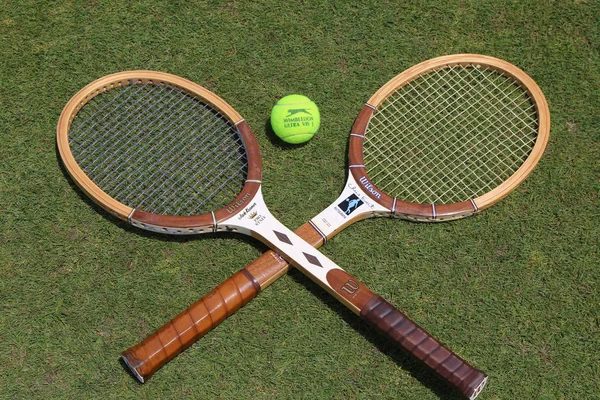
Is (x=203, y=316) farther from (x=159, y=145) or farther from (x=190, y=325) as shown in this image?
(x=159, y=145)

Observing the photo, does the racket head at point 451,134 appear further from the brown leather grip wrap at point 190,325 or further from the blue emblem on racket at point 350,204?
the brown leather grip wrap at point 190,325

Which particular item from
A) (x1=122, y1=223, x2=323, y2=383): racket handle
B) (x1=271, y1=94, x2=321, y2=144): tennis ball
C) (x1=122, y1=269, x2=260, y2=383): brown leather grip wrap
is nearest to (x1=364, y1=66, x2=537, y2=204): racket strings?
(x1=271, y1=94, x2=321, y2=144): tennis ball

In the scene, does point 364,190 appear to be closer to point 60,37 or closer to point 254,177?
point 254,177

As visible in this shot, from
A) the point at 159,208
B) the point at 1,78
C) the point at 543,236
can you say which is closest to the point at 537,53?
the point at 543,236

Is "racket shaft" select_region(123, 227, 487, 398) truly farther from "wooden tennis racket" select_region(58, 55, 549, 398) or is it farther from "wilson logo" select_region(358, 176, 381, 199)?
"wilson logo" select_region(358, 176, 381, 199)

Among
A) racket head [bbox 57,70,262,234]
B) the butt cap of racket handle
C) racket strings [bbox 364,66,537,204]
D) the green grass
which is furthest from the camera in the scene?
racket strings [bbox 364,66,537,204]

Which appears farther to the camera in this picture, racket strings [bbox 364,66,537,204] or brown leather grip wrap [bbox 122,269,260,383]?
racket strings [bbox 364,66,537,204]

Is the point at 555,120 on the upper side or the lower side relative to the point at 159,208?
upper
